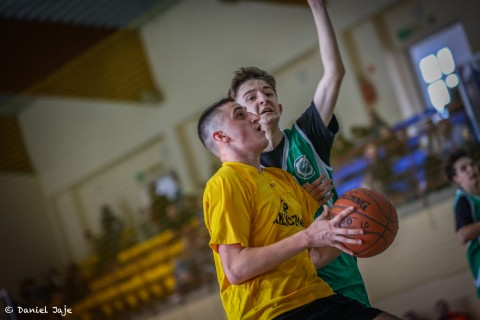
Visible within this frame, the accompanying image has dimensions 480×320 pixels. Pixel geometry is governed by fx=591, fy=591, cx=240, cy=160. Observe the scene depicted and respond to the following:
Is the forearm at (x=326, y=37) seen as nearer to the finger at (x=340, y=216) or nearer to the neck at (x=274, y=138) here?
the neck at (x=274, y=138)

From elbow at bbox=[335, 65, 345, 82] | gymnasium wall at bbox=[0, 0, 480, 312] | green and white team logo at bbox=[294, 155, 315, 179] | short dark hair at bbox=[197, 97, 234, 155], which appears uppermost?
gymnasium wall at bbox=[0, 0, 480, 312]

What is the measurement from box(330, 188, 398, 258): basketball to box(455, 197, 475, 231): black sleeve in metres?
2.24

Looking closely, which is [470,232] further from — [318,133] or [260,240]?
[260,240]

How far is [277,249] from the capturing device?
192 cm

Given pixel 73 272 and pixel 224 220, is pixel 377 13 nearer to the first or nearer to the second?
pixel 73 272

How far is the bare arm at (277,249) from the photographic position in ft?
6.03

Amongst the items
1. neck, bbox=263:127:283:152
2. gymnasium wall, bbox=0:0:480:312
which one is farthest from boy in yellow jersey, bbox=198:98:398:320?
gymnasium wall, bbox=0:0:480:312

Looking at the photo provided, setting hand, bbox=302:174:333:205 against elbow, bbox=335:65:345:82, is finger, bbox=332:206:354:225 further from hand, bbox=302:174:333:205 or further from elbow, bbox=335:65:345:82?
elbow, bbox=335:65:345:82

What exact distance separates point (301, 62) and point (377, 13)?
1.95 m

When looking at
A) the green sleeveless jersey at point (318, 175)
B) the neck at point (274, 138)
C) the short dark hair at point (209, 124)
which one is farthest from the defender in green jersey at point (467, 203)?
the short dark hair at point (209, 124)

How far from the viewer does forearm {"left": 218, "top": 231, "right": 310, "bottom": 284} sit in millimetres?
1906

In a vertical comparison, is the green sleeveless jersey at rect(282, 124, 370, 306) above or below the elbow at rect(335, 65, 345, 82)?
below

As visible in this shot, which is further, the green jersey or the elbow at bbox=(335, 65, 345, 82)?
the elbow at bbox=(335, 65, 345, 82)

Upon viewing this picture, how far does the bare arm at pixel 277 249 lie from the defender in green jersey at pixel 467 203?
255cm
